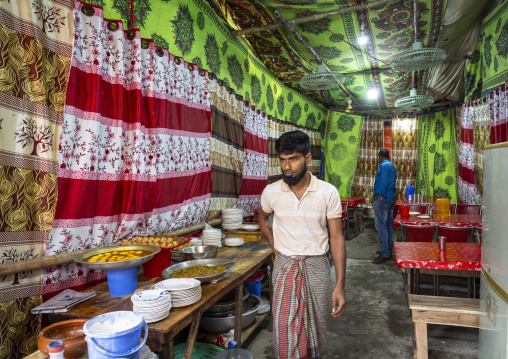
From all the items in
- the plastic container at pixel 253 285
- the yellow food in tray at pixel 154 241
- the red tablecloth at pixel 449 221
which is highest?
the red tablecloth at pixel 449 221

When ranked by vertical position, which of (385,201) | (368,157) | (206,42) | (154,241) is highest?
(206,42)

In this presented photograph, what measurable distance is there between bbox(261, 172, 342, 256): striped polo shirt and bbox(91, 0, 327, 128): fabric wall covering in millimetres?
2231

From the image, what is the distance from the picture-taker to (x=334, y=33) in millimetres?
5289

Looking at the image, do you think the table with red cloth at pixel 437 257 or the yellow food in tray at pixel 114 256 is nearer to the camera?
the yellow food in tray at pixel 114 256

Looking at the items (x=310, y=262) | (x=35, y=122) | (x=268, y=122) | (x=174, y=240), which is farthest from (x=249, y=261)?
(x=268, y=122)

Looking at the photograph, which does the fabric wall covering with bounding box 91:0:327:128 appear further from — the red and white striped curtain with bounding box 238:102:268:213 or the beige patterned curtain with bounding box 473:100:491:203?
the beige patterned curtain with bounding box 473:100:491:203

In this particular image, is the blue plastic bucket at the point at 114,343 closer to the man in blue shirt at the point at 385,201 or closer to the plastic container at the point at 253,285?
the plastic container at the point at 253,285

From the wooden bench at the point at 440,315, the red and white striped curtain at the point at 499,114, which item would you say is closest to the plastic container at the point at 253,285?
the wooden bench at the point at 440,315

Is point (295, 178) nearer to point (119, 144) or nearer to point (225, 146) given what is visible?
point (119, 144)

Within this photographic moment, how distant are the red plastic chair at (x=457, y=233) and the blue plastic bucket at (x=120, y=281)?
4066 mm

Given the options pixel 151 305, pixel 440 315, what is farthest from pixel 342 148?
pixel 151 305

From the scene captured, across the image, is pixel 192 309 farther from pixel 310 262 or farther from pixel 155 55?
pixel 155 55

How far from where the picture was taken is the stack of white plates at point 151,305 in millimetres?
1805

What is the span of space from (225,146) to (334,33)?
260cm
